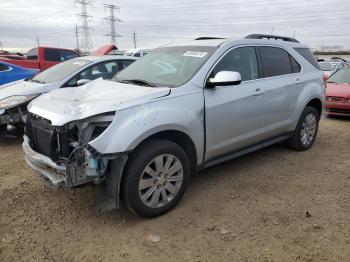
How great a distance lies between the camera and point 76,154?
125 inches

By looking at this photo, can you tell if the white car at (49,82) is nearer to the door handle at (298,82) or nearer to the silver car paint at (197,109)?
the silver car paint at (197,109)

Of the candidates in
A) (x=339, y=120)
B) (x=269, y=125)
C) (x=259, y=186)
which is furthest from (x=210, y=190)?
(x=339, y=120)

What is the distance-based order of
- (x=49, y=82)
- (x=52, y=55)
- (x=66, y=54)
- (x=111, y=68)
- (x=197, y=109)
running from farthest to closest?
(x=66, y=54), (x=52, y=55), (x=111, y=68), (x=49, y=82), (x=197, y=109)

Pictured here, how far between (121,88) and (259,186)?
2.04 metres

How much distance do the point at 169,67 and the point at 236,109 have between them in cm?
94

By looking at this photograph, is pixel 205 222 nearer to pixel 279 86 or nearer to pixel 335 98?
pixel 279 86

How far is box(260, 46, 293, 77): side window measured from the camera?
15.8 feet

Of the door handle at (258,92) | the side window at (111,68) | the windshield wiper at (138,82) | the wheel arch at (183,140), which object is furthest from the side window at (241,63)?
the side window at (111,68)

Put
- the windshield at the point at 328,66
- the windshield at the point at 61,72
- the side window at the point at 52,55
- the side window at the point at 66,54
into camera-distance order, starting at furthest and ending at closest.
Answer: the windshield at the point at 328,66
the side window at the point at 66,54
the side window at the point at 52,55
the windshield at the point at 61,72

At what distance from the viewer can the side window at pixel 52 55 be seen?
1240cm

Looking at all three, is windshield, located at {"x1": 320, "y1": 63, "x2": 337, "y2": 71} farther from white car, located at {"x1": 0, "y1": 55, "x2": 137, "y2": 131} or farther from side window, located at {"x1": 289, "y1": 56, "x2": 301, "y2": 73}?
side window, located at {"x1": 289, "y1": 56, "x2": 301, "y2": 73}

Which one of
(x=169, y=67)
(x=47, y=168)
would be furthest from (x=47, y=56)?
(x=47, y=168)

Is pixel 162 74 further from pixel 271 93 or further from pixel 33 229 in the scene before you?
pixel 33 229

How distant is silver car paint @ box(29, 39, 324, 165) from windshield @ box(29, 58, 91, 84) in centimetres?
253
